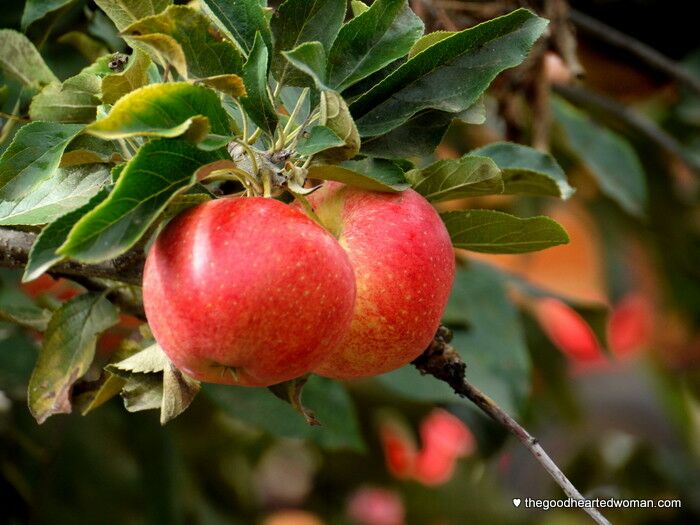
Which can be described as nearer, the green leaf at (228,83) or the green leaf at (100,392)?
the green leaf at (228,83)

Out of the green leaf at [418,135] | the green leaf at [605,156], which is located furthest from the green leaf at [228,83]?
the green leaf at [605,156]

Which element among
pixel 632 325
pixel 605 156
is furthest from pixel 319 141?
pixel 632 325

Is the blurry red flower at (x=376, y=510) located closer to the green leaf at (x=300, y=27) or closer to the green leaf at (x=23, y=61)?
the green leaf at (x=23, y=61)

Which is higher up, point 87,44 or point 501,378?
point 87,44

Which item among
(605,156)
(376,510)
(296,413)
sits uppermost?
(605,156)

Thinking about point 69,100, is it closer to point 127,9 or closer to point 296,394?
point 127,9

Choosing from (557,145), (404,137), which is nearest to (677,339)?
(557,145)
